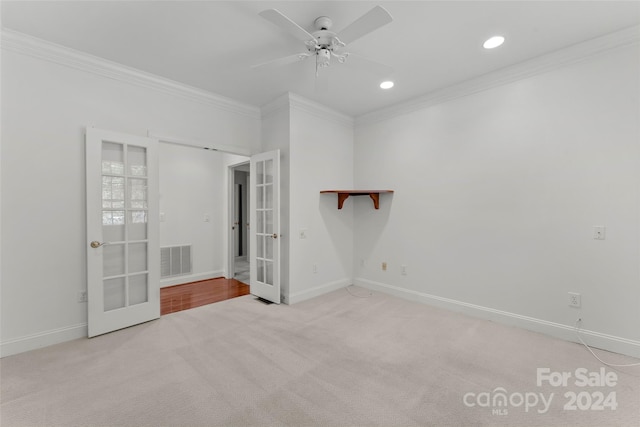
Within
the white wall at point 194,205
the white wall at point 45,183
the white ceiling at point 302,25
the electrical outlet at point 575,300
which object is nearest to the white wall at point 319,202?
the white ceiling at point 302,25

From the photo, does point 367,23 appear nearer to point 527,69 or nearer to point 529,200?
point 527,69

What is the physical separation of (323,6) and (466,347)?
305cm

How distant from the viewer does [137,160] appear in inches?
117

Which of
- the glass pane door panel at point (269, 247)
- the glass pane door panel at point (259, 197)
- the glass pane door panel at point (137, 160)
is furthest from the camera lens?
the glass pane door panel at point (259, 197)

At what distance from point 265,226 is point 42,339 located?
2427 millimetres

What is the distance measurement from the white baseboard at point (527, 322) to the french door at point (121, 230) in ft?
10.2

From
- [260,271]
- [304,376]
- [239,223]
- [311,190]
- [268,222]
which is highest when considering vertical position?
[311,190]

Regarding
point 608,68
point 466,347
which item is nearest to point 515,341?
point 466,347

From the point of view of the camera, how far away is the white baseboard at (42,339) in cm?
231

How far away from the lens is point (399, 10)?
6.64 ft

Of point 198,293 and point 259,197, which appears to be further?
point 198,293

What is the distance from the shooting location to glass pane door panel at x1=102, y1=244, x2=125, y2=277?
9.12ft

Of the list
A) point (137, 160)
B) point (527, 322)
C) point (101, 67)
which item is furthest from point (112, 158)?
point (527, 322)

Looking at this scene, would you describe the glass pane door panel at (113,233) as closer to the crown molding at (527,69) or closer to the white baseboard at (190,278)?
the white baseboard at (190,278)
